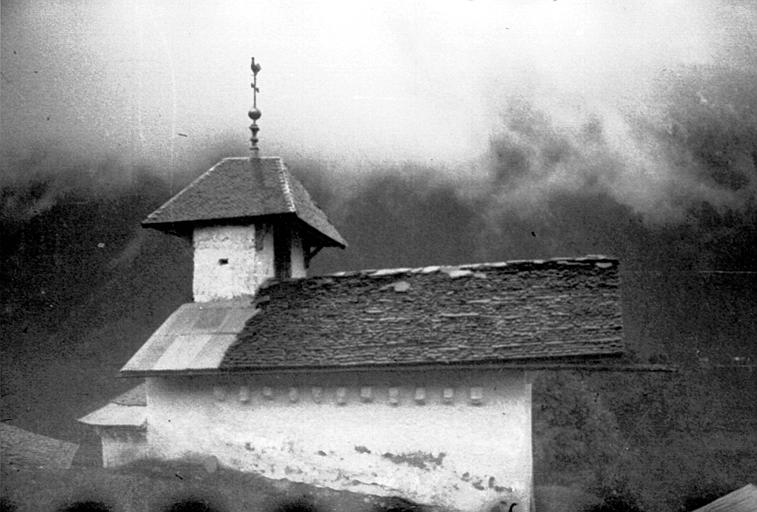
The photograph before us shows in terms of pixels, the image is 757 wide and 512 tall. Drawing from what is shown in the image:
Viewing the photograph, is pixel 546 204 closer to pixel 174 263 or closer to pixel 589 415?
pixel 589 415

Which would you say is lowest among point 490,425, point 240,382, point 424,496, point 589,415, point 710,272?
point 589,415

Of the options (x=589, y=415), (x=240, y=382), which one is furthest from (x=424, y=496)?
(x=589, y=415)

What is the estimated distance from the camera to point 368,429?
1017cm

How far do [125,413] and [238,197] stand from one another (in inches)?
208

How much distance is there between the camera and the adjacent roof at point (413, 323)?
32.0 feet

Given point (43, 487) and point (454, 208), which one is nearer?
point (43, 487)

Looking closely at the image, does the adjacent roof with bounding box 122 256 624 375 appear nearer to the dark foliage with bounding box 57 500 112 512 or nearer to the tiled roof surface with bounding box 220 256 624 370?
the tiled roof surface with bounding box 220 256 624 370

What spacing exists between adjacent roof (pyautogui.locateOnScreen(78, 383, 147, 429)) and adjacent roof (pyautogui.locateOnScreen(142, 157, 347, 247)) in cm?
409

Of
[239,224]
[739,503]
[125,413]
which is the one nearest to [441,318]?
[239,224]

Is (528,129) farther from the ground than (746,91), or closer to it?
farther from the ground

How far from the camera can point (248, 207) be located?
1302cm

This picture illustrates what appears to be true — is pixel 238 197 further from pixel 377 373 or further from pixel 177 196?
pixel 377 373

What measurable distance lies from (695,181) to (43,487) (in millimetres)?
19511

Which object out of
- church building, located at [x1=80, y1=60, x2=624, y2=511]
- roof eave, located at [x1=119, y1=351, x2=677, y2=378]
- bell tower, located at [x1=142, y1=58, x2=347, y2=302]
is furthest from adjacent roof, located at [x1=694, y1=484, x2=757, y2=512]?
bell tower, located at [x1=142, y1=58, x2=347, y2=302]
